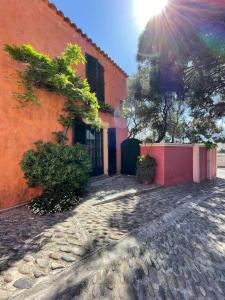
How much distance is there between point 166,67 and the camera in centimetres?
1029

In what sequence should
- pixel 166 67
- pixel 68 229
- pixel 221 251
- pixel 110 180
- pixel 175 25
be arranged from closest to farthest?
pixel 221 251 → pixel 68 229 → pixel 175 25 → pixel 110 180 → pixel 166 67

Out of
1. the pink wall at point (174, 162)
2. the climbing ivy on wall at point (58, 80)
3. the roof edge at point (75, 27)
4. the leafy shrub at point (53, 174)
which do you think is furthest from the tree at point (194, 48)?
the leafy shrub at point (53, 174)

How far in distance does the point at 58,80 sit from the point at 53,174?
2536 mm

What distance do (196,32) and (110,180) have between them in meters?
6.53

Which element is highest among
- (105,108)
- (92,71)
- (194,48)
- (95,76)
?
(194,48)

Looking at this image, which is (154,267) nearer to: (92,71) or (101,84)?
(92,71)

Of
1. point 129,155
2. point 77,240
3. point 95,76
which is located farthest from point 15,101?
point 129,155

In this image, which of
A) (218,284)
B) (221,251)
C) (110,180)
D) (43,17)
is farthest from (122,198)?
(43,17)

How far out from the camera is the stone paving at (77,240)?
9.13 ft

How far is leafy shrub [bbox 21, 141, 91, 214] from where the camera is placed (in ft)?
18.6

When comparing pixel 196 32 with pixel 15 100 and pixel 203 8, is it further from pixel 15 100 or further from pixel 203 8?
pixel 15 100

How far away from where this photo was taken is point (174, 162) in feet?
30.4

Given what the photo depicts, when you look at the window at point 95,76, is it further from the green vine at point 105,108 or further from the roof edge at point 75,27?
the roof edge at point 75,27

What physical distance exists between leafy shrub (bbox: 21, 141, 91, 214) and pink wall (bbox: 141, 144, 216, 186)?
3.76m
